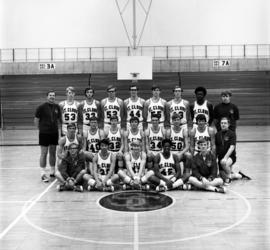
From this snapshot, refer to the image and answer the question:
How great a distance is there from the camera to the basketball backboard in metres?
16.0

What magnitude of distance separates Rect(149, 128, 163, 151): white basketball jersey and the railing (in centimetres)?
1163

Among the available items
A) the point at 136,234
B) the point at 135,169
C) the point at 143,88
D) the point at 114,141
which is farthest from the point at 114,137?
the point at 143,88

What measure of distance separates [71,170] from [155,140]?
1750 millimetres

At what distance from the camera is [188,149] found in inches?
299

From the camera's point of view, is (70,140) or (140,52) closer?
(70,140)

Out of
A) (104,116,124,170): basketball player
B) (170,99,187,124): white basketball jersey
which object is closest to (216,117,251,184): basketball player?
(170,99,187,124): white basketball jersey

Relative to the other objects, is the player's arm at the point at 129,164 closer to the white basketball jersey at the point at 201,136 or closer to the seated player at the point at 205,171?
the seated player at the point at 205,171

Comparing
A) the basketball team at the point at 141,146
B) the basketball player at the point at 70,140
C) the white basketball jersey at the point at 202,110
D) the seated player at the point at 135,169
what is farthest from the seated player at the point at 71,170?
the white basketball jersey at the point at 202,110

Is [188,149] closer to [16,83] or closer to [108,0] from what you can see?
[108,0]

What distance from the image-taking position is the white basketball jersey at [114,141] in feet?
25.1

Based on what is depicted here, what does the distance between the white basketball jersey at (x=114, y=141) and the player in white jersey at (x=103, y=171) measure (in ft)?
1.59

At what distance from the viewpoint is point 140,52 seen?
18.9 metres

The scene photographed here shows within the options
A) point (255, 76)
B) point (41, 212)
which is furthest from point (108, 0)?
point (41, 212)

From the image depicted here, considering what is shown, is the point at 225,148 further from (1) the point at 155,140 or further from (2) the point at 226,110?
(1) the point at 155,140
